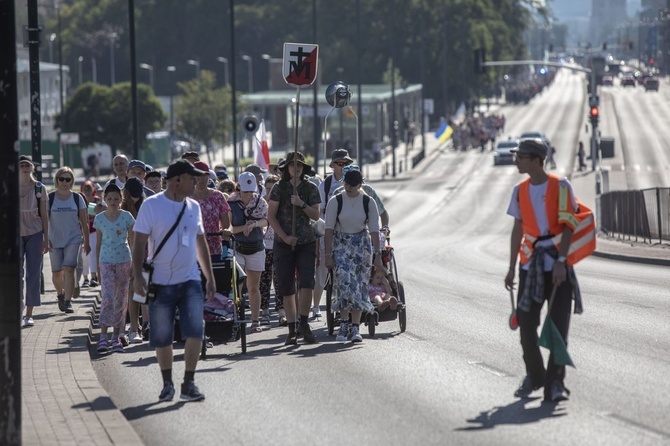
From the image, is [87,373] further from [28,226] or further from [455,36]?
[455,36]

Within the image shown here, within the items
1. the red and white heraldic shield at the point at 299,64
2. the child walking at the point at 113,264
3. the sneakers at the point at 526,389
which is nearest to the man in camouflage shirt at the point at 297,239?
the child walking at the point at 113,264

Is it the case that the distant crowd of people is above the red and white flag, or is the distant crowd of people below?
below

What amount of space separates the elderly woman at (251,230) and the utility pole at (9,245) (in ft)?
21.4

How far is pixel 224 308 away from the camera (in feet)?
44.2

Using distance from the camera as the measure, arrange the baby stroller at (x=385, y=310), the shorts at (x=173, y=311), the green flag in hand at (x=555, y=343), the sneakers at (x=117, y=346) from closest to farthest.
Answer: the green flag in hand at (x=555, y=343) < the shorts at (x=173, y=311) < the sneakers at (x=117, y=346) < the baby stroller at (x=385, y=310)

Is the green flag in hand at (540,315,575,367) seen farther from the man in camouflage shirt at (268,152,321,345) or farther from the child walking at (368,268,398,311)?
the child walking at (368,268,398,311)

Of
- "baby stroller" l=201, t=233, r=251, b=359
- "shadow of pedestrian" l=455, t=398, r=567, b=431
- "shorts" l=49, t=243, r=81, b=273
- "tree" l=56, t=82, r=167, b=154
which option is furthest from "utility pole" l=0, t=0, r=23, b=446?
"tree" l=56, t=82, r=167, b=154

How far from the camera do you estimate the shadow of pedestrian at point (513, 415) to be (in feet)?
31.3

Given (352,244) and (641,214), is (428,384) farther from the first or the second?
(641,214)

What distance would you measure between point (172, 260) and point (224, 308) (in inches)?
113

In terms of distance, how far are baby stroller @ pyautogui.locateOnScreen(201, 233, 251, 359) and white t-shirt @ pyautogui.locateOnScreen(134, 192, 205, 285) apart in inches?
103

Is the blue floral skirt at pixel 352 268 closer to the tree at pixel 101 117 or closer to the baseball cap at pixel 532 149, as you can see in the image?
the baseball cap at pixel 532 149

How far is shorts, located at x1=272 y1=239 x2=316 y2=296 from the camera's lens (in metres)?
14.0

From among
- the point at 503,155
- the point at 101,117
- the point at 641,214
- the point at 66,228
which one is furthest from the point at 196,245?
the point at 101,117
